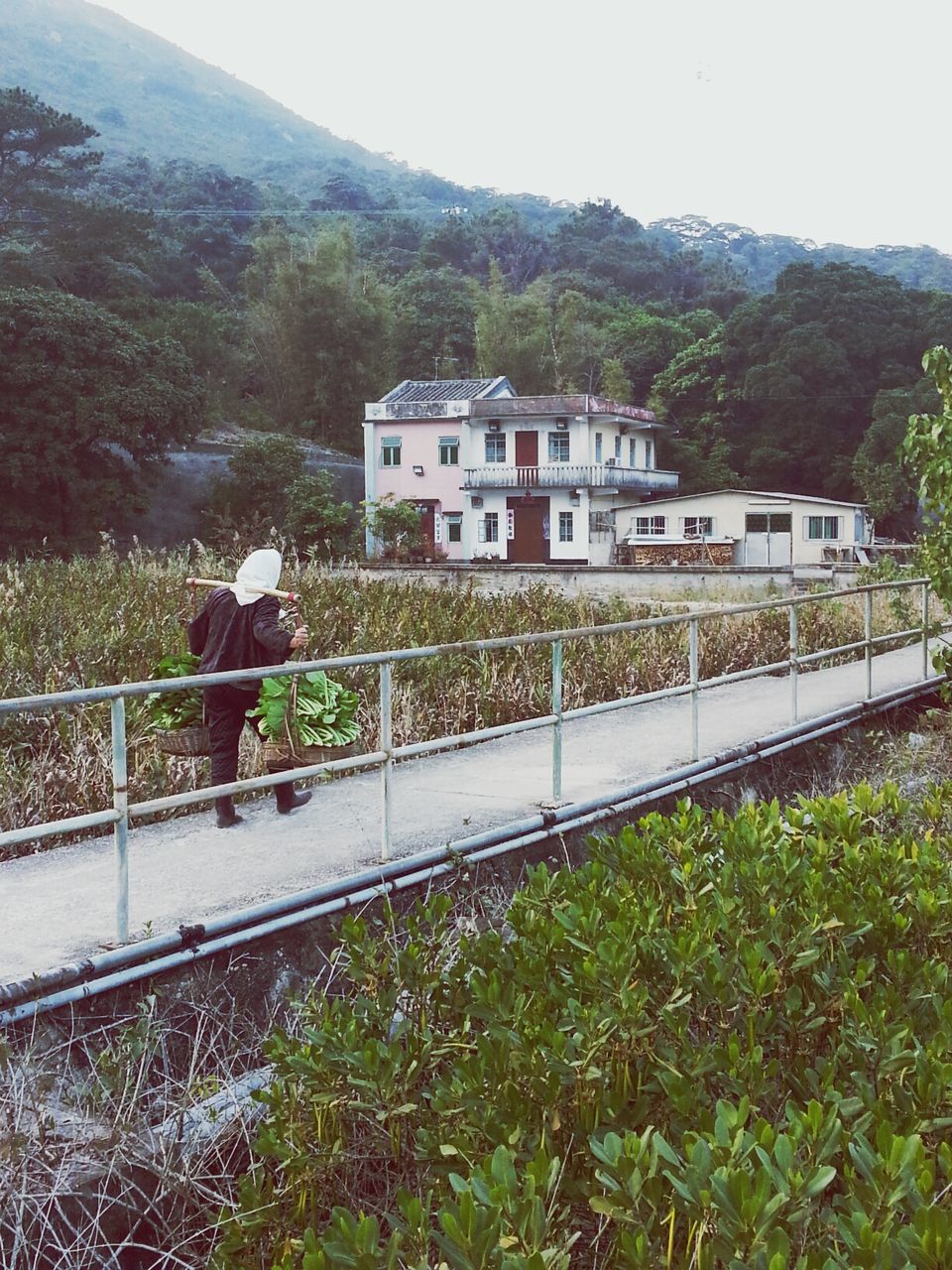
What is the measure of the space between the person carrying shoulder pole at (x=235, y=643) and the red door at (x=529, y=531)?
142 feet

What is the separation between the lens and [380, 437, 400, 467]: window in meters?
51.9

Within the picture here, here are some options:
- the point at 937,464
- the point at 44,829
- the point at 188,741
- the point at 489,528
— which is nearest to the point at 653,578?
the point at 489,528

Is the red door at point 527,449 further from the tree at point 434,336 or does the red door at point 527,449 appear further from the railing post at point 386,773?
the railing post at point 386,773

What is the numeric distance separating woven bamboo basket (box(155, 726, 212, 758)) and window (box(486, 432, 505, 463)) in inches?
1753

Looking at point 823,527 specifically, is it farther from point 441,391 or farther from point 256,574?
point 256,574

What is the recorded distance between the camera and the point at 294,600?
6.68 metres

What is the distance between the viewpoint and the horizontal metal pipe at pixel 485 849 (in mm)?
4551

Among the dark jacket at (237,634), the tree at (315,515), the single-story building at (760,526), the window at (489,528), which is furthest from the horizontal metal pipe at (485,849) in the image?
the window at (489,528)

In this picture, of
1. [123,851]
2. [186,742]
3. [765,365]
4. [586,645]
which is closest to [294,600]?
[186,742]

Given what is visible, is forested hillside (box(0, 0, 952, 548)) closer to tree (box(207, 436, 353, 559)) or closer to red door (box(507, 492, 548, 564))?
tree (box(207, 436, 353, 559))

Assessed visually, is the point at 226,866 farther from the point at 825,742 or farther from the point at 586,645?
the point at 586,645

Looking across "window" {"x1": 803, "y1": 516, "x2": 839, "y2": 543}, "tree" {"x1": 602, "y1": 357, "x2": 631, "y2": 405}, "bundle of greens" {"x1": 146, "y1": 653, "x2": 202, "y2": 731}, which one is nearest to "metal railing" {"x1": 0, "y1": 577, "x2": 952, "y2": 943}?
"bundle of greens" {"x1": 146, "y1": 653, "x2": 202, "y2": 731}

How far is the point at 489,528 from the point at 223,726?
1755 inches

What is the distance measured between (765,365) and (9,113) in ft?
112
